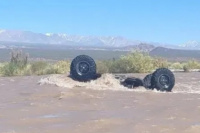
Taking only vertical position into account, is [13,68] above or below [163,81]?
below

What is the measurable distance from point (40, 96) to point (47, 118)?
4189 millimetres

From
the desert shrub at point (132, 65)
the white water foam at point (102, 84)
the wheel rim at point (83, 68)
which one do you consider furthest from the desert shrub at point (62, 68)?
the wheel rim at point (83, 68)

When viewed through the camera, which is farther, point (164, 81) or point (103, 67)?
point (103, 67)

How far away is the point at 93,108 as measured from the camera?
467 inches

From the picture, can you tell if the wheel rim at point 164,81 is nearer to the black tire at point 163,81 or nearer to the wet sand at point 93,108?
the black tire at point 163,81

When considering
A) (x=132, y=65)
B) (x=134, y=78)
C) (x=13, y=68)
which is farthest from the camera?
(x=132, y=65)

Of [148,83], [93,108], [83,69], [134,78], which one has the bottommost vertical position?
[93,108]

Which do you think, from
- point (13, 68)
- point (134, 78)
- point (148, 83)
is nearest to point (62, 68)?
point (13, 68)

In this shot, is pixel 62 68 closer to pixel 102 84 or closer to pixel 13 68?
pixel 13 68

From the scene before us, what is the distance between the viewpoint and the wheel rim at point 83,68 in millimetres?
17703

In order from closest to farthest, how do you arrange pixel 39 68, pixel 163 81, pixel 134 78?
pixel 163 81, pixel 134 78, pixel 39 68

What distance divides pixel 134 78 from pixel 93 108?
559 centimetres

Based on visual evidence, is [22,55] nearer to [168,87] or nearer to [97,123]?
[168,87]

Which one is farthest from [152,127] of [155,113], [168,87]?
[168,87]
